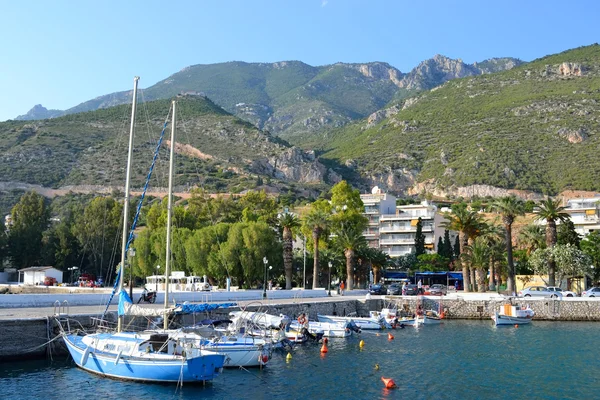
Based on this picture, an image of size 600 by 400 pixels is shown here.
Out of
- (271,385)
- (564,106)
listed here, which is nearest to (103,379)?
(271,385)

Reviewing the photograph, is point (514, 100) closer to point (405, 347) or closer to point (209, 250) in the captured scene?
point (209, 250)

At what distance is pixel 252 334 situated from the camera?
33.6 meters

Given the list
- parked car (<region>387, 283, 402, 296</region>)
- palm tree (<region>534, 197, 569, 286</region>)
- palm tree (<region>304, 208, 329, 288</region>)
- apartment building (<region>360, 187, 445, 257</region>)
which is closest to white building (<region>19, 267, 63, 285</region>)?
palm tree (<region>304, 208, 329, 288</region>)

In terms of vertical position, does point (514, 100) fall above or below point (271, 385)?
above

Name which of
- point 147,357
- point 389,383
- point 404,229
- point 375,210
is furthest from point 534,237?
point 147,357

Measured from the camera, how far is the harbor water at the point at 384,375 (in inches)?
1015

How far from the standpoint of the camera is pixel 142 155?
14788 centimetres

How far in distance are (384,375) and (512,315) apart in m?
27.2

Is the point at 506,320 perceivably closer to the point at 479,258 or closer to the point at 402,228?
the point at 479,258

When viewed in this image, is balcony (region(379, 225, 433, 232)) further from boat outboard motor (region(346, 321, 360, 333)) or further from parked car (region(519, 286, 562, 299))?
boat outboard motor (region(346, 321, 360, 333))

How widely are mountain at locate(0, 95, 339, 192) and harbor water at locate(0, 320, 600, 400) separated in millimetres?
88284

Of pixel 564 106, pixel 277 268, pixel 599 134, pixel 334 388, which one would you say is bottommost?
pixel 334 388

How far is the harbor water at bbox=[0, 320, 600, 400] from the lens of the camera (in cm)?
2578

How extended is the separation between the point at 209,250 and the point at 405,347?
32.4m
